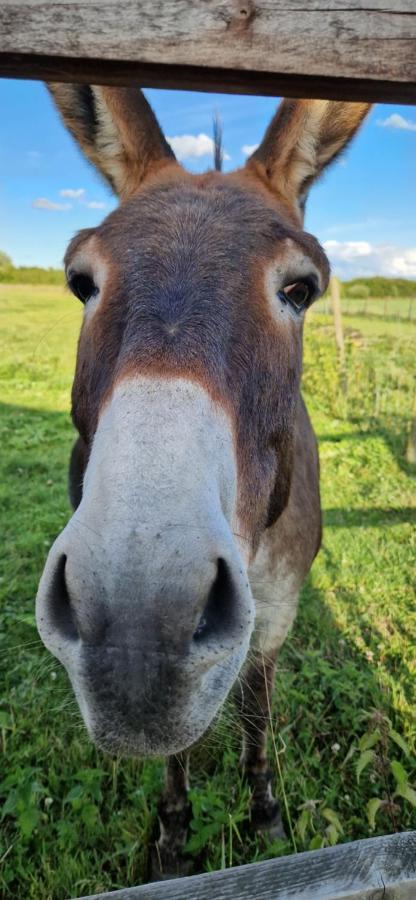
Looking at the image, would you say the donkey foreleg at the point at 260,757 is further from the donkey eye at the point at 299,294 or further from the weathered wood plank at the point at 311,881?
the donkey eye at the point at 299,294

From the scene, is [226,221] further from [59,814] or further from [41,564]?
[41,564]

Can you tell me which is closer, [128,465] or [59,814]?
[128,465]

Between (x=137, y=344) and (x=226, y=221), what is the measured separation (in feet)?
2.12

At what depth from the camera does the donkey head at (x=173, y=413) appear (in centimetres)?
113

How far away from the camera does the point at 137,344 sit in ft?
4.75

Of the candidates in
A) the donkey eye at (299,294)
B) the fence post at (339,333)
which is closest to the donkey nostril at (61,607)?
the donkey eye at (299,294)

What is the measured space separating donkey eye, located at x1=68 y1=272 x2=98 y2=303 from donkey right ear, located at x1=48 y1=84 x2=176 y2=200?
0.62 meters

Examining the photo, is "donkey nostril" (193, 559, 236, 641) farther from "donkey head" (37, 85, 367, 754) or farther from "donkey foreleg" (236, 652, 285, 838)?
"donkey foreleg" (236, 652, 285, 838)

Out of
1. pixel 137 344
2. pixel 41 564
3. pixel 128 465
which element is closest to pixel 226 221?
pixel 137 344

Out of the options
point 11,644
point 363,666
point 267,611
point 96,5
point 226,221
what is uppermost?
point 96,5

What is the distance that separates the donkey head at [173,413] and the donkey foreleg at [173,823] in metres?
1.39

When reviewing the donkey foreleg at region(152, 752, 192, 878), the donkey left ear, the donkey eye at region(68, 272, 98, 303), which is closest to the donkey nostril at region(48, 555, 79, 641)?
the donkey eye at region(68, 272, 98, 303)

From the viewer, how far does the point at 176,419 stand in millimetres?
1266

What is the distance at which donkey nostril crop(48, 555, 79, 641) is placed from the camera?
123 cm
